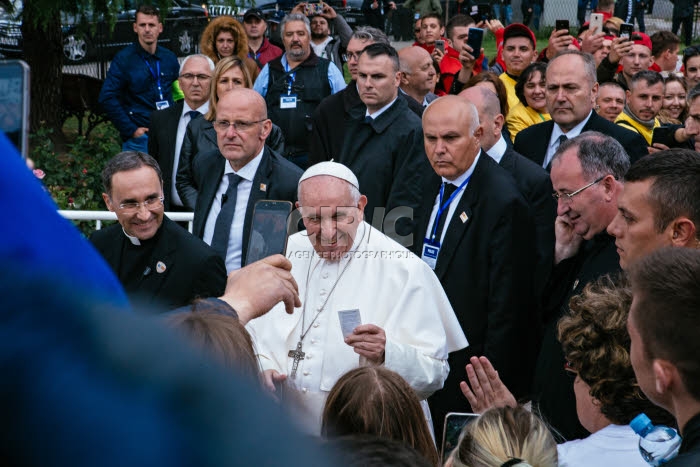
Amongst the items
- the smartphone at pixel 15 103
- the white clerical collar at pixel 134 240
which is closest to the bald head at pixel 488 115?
the white clerical collar at pixel 134 240

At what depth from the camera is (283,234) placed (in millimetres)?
3945

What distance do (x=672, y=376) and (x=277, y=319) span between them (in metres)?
2.82

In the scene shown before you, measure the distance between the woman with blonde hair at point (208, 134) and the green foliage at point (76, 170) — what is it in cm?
113

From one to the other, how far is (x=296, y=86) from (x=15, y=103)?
304 inches

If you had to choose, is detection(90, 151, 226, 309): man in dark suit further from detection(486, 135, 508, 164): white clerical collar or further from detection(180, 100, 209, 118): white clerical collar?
detection(180, 100, 209, 118): white clerical collar

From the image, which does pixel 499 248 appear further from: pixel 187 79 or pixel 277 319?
pixel 187 79

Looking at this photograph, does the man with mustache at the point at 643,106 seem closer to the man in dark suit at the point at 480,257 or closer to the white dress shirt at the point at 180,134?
the man in dark suit at the point at 480,257

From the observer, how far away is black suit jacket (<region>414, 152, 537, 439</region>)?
523cm

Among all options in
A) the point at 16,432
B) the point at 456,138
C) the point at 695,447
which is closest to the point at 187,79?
the point at 456,138

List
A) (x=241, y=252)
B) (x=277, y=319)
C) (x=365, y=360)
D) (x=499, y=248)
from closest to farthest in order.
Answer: (x=365, y=360) < (x=277, y=319) < (x=499, y=248) < (x=241, y=252)

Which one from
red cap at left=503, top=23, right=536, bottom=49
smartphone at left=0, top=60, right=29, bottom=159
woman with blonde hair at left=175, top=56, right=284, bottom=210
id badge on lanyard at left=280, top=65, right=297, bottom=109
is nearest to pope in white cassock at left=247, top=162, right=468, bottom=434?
woman with blonde hair at left=175, top=56, right=284, bottom=210

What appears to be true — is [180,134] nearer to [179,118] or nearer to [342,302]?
[179,118]

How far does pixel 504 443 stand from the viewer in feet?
7.91

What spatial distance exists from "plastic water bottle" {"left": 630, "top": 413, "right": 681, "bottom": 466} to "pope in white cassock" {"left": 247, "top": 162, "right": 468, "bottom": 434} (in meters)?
→ 1.83
